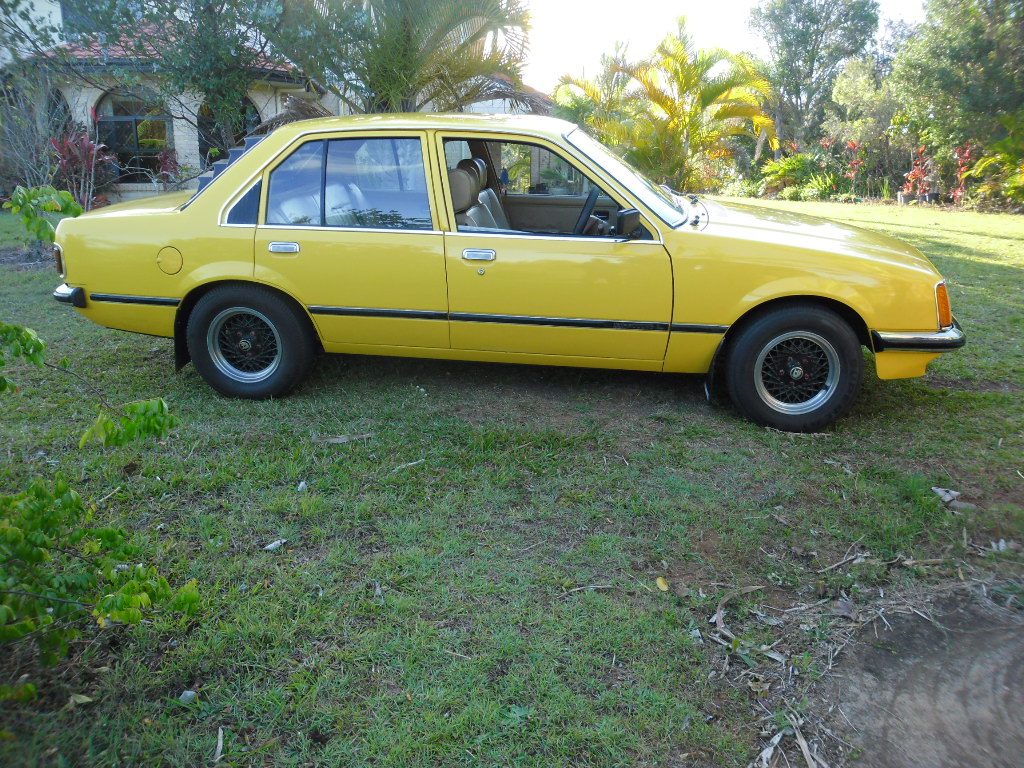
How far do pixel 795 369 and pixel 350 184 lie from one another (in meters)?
2.91

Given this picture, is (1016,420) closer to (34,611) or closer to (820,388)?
(820,388)

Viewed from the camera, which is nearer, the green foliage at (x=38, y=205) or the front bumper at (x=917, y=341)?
the green foliage at (x=38, y=205)

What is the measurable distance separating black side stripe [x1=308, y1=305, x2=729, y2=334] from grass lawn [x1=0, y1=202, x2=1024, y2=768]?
60cm

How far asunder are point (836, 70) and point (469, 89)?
28511mm

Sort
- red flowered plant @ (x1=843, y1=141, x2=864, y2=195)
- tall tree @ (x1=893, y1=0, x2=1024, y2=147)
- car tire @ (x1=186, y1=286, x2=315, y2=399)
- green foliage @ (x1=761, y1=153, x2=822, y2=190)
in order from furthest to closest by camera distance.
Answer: green foliage @ (x1=761, y1=153, x2=822, y2=190)
red flowered plant @ (x1=843, y1=141, x2=864, y2=195)
car tire @ (x1=186, y1=286, x2=315, y2=399)
tall tree @ (x1=893, y1=0, x2=1024, y2=147)

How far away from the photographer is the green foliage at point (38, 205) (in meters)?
2.07

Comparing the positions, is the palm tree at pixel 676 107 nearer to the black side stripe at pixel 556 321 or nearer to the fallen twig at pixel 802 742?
the black side stripe at pixel 556 321

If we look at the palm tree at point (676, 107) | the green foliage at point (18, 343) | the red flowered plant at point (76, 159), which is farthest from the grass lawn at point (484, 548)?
the palm tree at point (676, 107)

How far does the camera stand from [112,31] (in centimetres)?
880

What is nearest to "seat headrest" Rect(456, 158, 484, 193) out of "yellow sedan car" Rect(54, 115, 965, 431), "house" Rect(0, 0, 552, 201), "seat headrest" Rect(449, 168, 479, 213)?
"yellow sedan car" Rect(54, 115, 965, 431)

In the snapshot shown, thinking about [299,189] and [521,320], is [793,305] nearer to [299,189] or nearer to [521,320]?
[521,320]

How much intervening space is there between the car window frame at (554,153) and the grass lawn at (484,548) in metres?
1.12

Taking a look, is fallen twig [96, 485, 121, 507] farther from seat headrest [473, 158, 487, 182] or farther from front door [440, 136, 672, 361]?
seat headrest [473, 158, 487, 182]

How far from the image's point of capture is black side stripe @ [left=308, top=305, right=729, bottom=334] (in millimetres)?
4543
